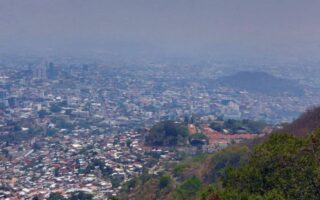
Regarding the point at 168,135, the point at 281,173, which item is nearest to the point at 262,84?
the point at 168,135

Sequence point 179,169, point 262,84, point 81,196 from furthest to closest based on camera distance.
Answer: point 262,84, point 179,169, point 81,196

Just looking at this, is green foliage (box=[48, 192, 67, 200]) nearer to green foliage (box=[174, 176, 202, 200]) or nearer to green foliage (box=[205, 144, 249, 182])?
green foliage (box=[174, 176, 202, 200])

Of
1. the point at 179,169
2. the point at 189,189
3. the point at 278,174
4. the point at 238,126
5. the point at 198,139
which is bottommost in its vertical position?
the point at 198,139

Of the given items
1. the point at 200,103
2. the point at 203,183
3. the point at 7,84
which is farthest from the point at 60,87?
the point at 203,183

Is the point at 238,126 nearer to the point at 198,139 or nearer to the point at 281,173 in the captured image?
the point at 198,139

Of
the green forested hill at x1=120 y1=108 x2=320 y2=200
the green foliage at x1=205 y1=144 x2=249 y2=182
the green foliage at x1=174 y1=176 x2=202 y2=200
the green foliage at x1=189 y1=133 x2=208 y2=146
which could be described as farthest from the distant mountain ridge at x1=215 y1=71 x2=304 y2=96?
the green forested hill at x1=120 y1=108 x2=320 y2=200

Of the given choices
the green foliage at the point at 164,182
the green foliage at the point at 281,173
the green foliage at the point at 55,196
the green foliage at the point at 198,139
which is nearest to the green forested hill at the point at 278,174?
the green foliage at the point at 281,173

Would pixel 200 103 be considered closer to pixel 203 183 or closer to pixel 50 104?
pixel 50 104
